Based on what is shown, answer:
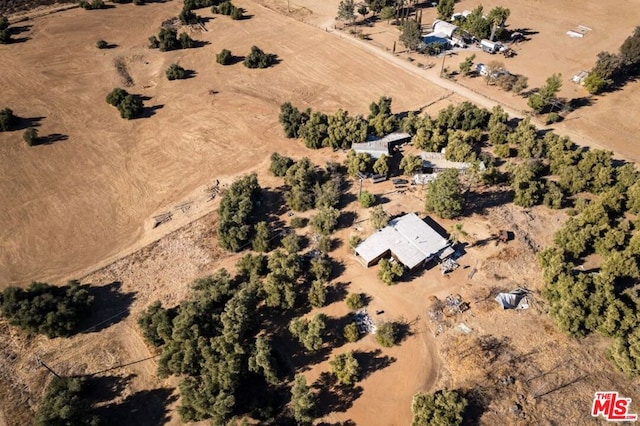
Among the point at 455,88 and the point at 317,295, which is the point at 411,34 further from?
the point at 317,295

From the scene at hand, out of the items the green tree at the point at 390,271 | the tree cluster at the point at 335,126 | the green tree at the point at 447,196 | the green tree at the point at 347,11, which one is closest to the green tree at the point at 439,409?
the green tree at the point at 390,271

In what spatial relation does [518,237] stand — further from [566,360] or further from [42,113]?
[42,113]

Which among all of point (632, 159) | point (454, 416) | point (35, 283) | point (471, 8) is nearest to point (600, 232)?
point (632, 159)

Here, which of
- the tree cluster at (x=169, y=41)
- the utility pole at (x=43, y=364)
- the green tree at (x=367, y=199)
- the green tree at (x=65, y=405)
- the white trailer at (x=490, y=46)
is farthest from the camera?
the tree cluster at (x=169, y=41)

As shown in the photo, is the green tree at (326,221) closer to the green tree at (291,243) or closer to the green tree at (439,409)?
the green tree at (291,243)

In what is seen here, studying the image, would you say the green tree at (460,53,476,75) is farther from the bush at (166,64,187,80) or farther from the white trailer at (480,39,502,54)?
Result: the bush at (166,64,187,80)

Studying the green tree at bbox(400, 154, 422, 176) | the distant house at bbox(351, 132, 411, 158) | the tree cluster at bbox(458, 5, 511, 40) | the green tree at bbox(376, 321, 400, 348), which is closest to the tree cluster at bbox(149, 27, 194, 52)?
the distant house at bbox(351, 132, 411, 158)
